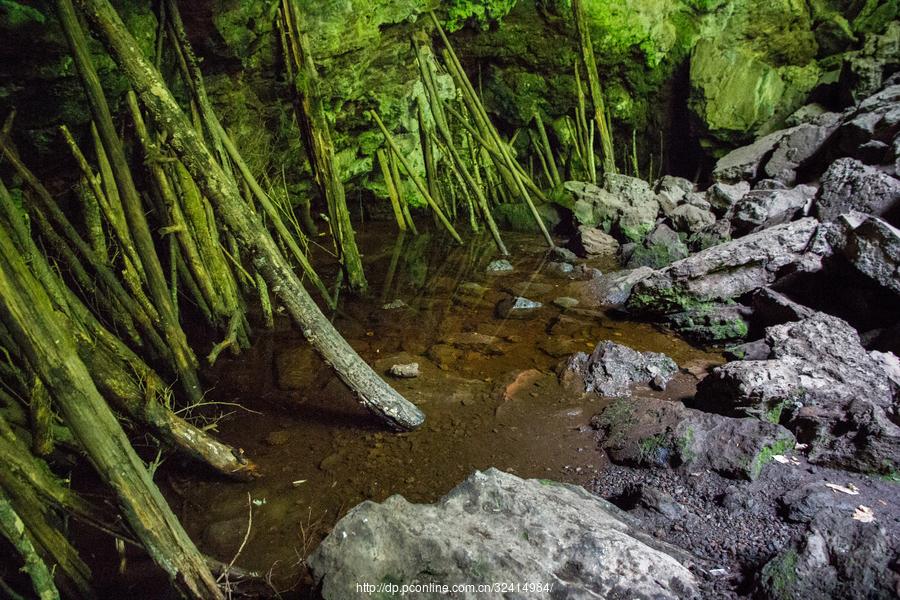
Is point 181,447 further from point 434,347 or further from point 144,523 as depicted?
point 434,347

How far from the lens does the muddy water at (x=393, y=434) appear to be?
9.45ft

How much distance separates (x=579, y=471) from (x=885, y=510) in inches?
53.8

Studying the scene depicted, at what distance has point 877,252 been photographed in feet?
12.9

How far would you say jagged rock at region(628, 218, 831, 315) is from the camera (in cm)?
493

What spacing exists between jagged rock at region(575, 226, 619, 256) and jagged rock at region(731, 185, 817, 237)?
1530mm

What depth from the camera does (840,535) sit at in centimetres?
197

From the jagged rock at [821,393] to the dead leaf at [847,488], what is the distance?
0.19m

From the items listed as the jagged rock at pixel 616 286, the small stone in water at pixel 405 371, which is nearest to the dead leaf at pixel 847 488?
the small stone in water at pixel 405 371

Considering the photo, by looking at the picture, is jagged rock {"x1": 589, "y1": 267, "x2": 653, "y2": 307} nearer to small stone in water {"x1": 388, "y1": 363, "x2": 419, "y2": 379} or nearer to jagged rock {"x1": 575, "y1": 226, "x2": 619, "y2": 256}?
jagged rock {"x1": 575, "y1": 226, "x2": 619, "y2": 256}

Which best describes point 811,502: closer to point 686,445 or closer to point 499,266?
point 686,445

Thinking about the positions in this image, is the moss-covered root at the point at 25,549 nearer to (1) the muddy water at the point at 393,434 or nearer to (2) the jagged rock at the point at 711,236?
(1) the muddy water at the point at 393,434

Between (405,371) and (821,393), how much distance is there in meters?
2.78

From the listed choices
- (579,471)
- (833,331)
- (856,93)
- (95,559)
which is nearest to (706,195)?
(856,93)

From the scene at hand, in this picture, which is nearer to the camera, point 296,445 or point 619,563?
point 619,563
